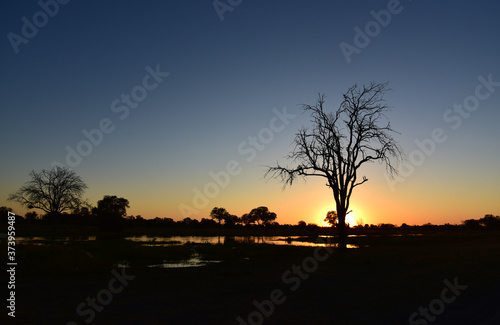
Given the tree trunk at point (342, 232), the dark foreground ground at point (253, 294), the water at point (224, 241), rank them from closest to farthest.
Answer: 1. the dark foreground ground at point (253, 294)
2. the tree trunk at point (342, 232)
3. the water at point (224, 241)

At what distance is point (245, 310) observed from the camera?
10.3 m

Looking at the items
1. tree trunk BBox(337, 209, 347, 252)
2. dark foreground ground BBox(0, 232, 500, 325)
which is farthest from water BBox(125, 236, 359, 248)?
dark foreground ground BBox(0, 232, 500, 325)

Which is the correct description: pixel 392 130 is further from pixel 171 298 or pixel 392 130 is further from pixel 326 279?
pixel 171 298

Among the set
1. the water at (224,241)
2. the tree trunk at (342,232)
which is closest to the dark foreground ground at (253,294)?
the tree trunk at (342,232)

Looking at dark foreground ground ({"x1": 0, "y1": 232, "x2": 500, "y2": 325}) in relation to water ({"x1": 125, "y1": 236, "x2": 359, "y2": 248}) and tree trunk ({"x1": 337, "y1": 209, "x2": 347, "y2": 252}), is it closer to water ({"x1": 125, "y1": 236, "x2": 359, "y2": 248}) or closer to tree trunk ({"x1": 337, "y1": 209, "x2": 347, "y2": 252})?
tree trunk ({"x1": 337, "y1": 209, "x2": 347, "y2": 252})

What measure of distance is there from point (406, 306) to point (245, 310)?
4.78m

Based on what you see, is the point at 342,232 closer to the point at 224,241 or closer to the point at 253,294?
the point at 253,294

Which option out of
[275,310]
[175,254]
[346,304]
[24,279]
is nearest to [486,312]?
[346,304]

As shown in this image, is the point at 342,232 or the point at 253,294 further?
the point at 342,232

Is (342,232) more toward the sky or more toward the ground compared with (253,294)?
more toward the sky

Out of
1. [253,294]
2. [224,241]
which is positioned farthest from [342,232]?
[224,241]

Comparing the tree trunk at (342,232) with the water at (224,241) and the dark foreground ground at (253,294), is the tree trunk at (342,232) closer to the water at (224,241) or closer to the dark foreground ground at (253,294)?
the water at (224,241)

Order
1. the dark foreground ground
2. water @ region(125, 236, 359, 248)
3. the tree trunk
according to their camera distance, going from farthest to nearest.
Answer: water @ region(125, 236, 359, 248), the tree trunk, the dark foreground ground

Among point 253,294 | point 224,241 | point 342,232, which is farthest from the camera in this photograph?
point 224,241
